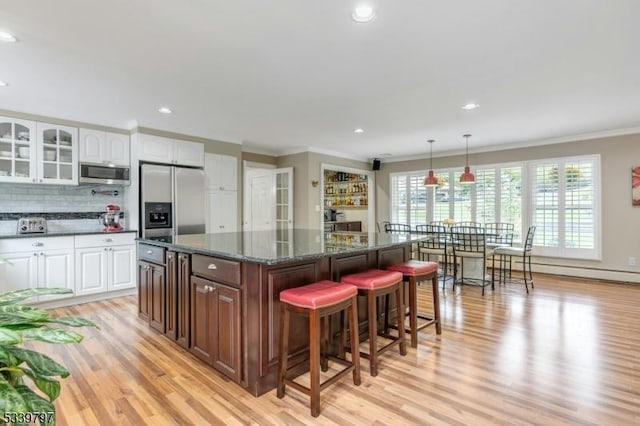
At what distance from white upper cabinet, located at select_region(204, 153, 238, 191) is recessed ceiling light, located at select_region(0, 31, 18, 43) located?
3068mm

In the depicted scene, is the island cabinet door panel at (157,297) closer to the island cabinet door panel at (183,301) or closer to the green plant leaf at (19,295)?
the island cabinet door panel at (183,301)

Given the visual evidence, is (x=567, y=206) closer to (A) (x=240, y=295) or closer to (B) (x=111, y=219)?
(A) (x=240, y=295)

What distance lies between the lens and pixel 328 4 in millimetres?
2018

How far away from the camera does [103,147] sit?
4574 millimetres

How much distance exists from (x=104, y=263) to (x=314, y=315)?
12.1 ft

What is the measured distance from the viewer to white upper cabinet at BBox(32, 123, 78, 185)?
4.12m

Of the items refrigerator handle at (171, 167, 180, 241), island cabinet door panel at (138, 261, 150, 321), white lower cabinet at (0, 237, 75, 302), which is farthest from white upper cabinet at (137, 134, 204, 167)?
island cabinet door panel at (138, 261, 150, 321)

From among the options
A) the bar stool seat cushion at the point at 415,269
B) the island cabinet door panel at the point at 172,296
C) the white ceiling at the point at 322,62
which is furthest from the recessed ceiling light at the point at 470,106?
the island cabinet door panel at the point at 172,296

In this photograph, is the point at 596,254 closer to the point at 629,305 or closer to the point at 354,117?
the point at 629,305

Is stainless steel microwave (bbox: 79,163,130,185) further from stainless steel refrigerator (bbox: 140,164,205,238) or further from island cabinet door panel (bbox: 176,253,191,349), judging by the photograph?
island cabinet door panel (bbox: 176,253,191,349)

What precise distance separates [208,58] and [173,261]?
1707 mm

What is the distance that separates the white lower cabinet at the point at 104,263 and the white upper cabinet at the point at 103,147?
1.07 metres

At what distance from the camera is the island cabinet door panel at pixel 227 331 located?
2.19 m

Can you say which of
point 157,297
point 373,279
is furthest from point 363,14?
point 157,297
